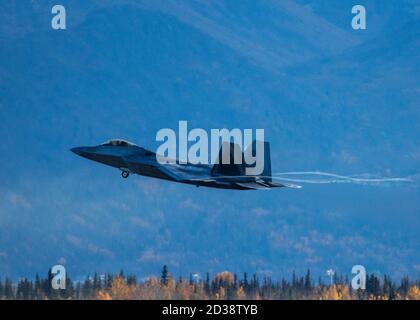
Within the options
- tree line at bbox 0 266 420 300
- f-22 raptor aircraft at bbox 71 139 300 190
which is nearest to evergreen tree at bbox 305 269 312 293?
tree line at bbox 0 266 420 300

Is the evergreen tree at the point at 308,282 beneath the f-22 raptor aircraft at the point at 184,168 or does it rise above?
beneath

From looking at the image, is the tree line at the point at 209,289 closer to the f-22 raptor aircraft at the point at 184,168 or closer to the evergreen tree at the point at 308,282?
the evergreen tree at the point at 308,282

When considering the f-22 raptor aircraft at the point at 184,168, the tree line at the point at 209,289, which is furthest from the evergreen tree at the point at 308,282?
the f-22 raptor aircraft at the point at 184,168

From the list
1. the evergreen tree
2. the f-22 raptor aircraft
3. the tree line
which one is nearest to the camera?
the f-22 raptor aircraft

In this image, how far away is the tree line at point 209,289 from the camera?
128125 millimetres

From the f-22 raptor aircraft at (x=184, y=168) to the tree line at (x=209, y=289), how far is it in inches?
1139

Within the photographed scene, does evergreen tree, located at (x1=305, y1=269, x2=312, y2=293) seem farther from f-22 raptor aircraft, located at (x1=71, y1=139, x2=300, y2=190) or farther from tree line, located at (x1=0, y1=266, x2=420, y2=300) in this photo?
f-22 raptor aircraft, located at (x1=71, y1=139, x2=300, y2=190)

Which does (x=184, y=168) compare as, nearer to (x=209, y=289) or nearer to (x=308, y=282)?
(x=308, y=282)

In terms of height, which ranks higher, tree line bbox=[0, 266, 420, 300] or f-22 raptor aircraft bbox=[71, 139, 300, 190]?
f-22 raptor aircraft bbox=[71, 139, 300, 190]

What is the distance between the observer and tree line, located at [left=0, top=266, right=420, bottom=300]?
12812cm

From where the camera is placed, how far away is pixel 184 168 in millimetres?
91562

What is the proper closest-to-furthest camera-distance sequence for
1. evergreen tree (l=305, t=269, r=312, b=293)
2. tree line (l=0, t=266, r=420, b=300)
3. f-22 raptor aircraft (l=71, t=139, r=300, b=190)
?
f-22 raptor aircraft (l=71, t=139, r=300, b=190) → tree line (l=0, t=266, r=420, b=300) → evergreen tree (l=305, t=269, r=312, b=293)

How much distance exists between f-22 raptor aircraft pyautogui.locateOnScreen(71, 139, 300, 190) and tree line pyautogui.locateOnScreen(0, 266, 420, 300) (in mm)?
28939
